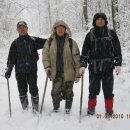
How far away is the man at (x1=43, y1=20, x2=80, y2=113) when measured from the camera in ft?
23.3

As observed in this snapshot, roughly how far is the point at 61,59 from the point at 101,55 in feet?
3.31

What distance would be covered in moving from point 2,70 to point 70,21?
28543 millimetres

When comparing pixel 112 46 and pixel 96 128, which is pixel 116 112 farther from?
pixel 112 46

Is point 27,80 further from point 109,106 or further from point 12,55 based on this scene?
point 109,106

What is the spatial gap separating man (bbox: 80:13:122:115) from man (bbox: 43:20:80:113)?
34 centimetres

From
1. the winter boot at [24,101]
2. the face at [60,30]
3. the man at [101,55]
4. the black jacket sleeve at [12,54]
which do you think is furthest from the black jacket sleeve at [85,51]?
the winter boot at [24,101]

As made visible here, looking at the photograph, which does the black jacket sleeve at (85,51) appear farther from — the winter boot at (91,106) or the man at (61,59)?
the winter boot at (91,106)

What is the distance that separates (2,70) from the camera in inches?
571

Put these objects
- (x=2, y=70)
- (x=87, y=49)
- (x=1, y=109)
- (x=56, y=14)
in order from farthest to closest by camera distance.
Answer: (x=56, y=14)
(x=2, y=70)
(x=1, y=109)
(x=87, y=49)

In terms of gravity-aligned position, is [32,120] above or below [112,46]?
below

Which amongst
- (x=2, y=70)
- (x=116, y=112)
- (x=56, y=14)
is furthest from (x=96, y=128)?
(x=56, y=14)

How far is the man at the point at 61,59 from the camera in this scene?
23.3 ft

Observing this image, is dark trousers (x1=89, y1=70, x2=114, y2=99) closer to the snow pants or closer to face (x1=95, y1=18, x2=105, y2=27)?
the snow pants

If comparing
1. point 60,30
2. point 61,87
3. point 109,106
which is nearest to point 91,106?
point 109,106
